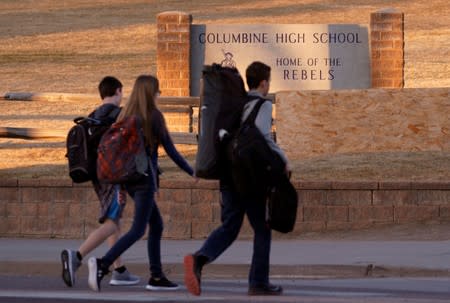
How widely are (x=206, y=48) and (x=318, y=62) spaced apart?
67.2 inches

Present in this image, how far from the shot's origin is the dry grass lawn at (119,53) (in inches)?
634

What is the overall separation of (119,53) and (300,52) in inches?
625

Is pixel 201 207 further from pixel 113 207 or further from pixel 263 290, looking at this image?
pixel 263 290

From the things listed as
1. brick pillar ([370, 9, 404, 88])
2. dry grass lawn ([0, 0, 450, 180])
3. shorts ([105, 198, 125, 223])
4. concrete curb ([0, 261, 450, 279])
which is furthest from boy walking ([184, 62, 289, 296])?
brick pillar ([370, 9, 404, 88])

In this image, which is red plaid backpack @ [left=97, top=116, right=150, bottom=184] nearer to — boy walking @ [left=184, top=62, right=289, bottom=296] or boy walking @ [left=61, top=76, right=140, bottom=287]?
boy walking @ [left=61, top=76, right=140, bottom=287]

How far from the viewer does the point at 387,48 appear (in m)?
19.7

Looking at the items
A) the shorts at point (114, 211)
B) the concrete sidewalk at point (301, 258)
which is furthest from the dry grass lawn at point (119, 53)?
the shorts at point (114, 211)

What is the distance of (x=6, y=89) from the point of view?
28562 mm

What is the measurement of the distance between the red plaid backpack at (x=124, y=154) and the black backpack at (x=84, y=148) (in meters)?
0.20

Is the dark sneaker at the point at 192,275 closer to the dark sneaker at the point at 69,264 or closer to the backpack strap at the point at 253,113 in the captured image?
the dark sneaker at the point at 69,264

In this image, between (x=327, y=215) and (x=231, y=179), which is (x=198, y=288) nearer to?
(x=231, y=179)

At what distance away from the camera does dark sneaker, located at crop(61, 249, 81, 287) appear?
10.4 m

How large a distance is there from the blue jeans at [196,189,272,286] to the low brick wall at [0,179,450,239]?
151 inches

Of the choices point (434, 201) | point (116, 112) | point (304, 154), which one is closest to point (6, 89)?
point (304, 154)
